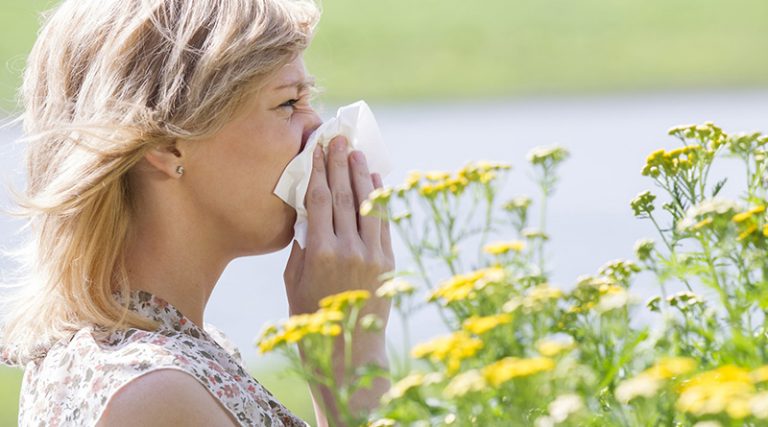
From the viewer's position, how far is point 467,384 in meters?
0.56

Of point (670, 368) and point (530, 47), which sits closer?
point (670, 368)

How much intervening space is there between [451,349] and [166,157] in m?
0.78

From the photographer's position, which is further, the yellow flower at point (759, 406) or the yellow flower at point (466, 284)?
the yellow flower at point (466, 284)

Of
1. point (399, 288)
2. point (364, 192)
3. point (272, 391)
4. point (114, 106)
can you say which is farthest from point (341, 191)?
point (272, 391)

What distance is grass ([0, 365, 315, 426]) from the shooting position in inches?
137

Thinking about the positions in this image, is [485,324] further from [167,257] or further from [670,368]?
[167,257]

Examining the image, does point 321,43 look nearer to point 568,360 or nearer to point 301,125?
point 301,125

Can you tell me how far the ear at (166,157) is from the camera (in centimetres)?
130

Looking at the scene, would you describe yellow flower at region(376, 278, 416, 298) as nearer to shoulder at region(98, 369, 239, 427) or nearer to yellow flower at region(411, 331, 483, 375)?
yellow flower at region(411, 331, 483, 375)

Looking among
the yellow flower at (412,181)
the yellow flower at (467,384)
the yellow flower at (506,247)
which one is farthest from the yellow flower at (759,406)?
the yellow flower at (412,181)

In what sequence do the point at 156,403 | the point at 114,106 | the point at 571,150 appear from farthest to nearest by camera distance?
the point at 571,150 < the point at 114,106 < the point at 156,403

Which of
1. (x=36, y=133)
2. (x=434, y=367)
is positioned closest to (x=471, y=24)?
(x=36, y=133)

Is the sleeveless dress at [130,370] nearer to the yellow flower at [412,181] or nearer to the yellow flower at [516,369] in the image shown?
the yellow flower at [412,181]

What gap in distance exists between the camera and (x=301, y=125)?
134cm
